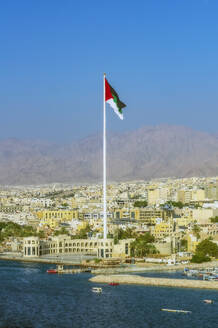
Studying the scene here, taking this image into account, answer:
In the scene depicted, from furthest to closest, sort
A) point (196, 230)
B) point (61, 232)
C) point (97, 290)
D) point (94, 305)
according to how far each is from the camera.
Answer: point (61, 232) < point (196, 230) < point (97, 290) < point (94, 305)

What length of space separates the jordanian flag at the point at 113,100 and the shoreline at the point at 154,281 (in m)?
8.65

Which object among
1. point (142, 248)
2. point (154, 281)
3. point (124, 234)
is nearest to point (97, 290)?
point (154, 281)

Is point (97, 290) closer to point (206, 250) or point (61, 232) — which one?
point (206, 250)

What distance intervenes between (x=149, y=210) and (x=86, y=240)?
18.8 m

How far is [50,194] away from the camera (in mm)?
134500

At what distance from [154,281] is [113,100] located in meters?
10.7

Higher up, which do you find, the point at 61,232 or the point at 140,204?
the point at 140,204

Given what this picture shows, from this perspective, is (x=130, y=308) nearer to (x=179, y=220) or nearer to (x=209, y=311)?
(x=209, y=311)

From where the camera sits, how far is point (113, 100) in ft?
146

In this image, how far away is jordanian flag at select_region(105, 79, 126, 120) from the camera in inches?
1732

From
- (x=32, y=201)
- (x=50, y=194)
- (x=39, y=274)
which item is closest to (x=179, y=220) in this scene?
(x=39, y=274)

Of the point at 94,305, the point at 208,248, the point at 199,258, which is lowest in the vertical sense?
the point at 94,305

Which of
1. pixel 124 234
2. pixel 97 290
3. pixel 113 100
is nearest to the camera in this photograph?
pixel 97 290

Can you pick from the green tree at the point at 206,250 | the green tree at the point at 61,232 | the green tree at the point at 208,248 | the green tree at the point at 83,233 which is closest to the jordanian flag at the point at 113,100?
the green tree at the point at 206,250
